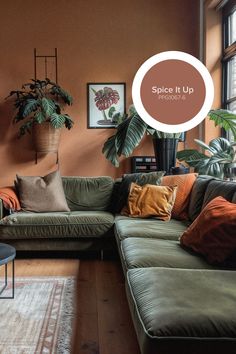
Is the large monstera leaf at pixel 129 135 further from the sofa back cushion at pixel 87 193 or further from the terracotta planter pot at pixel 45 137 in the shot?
the terracotta planter pot at pixel 45 137

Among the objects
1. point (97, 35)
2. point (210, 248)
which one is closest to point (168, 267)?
point (210, 248)

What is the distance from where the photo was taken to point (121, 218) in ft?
10.7

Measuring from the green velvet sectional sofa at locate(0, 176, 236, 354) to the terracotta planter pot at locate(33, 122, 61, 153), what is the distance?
2.03ft

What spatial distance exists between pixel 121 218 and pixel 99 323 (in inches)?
51.3

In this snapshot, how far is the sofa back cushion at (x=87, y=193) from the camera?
385 centimetres

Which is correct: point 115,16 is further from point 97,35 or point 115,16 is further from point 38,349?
point 38,349

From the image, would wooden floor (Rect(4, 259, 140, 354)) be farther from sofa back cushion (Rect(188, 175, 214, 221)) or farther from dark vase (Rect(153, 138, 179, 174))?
dark vase (Rect(153, 138, 179, 174))

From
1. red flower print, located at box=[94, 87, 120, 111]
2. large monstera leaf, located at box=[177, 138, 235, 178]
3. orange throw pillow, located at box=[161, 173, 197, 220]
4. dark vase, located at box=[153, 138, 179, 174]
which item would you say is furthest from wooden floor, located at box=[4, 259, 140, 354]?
red flower print, located at box=[94, 87, 120, 111]

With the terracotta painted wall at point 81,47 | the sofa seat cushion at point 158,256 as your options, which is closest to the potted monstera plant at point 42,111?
the terracotta painted wall at point 81,47

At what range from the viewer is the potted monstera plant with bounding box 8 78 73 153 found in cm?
398

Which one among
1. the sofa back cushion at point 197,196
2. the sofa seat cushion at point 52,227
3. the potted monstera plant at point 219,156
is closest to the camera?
the sofa back cushion at point 197,196

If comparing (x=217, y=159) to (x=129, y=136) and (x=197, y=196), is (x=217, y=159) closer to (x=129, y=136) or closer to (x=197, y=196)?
(x=197, y=196)

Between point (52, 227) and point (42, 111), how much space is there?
4.66 ft

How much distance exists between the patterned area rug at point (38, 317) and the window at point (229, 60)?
9.01ft
